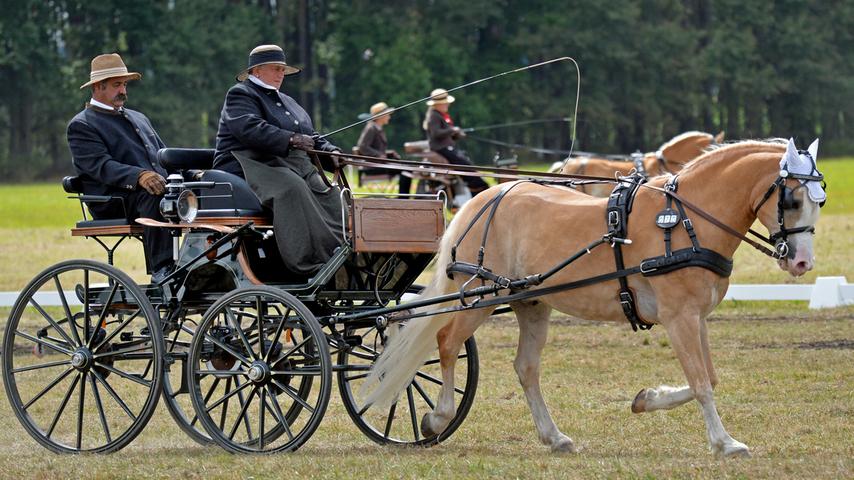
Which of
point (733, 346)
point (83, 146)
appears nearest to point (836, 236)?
point (733, 346)

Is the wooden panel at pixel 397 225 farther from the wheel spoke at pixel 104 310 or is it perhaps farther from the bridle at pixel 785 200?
the bridle at pixel 785 200

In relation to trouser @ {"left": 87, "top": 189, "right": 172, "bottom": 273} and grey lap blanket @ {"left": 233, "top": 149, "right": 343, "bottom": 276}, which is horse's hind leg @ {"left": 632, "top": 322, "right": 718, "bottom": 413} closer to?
grey lap blanket @ {"left": 233, "top": 149, "right": 343, "bottom": 276}

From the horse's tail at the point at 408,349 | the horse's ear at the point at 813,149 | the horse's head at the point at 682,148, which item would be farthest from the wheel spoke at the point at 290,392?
the horse's head at the point at 682,148

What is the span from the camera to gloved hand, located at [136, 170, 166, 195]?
7.58 metres

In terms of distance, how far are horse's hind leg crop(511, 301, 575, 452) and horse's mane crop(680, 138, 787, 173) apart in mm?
1243

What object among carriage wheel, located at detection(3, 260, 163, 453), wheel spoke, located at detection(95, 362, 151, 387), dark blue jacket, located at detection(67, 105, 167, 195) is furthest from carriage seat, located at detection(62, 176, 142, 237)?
wheel spoke, located at detection(95, 362, 151, 387)

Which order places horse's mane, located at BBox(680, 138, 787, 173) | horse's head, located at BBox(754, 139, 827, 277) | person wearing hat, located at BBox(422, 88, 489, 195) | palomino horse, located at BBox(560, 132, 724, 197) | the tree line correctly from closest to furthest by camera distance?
horse's head, located at BBox(754, 139, 827, 277), horse's mane, located at BBox(680, 138, 787, 173), palomino horse, located at BBox(560, 132, 724, 197), person wearing hat, located at BBox(422, 88, 489, 195), the tree line

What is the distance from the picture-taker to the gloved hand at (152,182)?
7.58 metres

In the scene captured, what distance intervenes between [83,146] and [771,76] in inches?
1916

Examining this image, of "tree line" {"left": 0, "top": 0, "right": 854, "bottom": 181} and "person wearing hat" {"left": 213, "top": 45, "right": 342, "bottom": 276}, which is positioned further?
"tree line" {"left": 0, "top": 0, "right": 854, "bottom": 181}

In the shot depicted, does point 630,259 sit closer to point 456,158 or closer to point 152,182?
point 152,182

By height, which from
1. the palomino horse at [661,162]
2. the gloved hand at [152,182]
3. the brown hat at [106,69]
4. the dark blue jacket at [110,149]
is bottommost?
the palomino horse at [661,162]

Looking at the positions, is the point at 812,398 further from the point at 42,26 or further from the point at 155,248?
the point at 42,26

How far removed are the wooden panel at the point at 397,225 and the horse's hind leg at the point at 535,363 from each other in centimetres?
62
